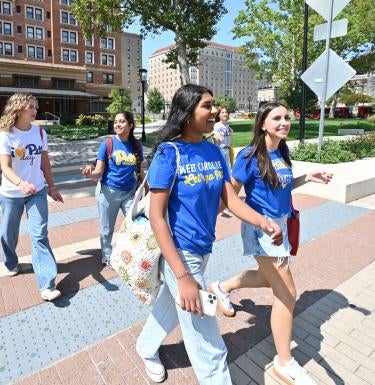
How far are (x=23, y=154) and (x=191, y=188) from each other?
89.5 inches

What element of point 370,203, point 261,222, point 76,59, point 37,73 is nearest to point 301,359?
point 261,222

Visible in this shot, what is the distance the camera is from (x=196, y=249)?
6.58 ft

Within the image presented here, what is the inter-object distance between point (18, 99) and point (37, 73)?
51.1 meters

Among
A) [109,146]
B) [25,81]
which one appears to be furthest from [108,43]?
[109,146]

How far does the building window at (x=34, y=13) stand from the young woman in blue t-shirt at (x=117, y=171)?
187 feet

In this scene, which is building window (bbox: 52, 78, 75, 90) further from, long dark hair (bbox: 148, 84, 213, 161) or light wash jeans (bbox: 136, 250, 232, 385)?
light wash jeans (bbox: 136, 250, 232, 385)

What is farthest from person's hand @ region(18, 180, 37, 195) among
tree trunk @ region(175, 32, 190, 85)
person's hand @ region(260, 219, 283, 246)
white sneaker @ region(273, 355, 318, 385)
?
tree trunk @ region(175, 32, 190, 85)

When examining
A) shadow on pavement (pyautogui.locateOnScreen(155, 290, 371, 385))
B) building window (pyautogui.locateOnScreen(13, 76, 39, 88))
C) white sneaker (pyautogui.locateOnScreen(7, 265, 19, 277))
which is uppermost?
building window (pyautogui.locateOnScreen(13, 76, 39, 88))

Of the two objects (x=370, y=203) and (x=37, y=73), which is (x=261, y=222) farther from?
(x=37, y=73)

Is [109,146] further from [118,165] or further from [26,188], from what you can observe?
[26,188]

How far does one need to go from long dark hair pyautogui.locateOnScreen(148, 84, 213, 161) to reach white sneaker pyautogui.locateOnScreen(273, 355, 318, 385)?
179cm

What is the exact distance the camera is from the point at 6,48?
49.6 m

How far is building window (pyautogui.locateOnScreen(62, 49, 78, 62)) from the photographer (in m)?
53.8

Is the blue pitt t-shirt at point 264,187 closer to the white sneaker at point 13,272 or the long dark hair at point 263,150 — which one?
the long dark hair at point 263,150
